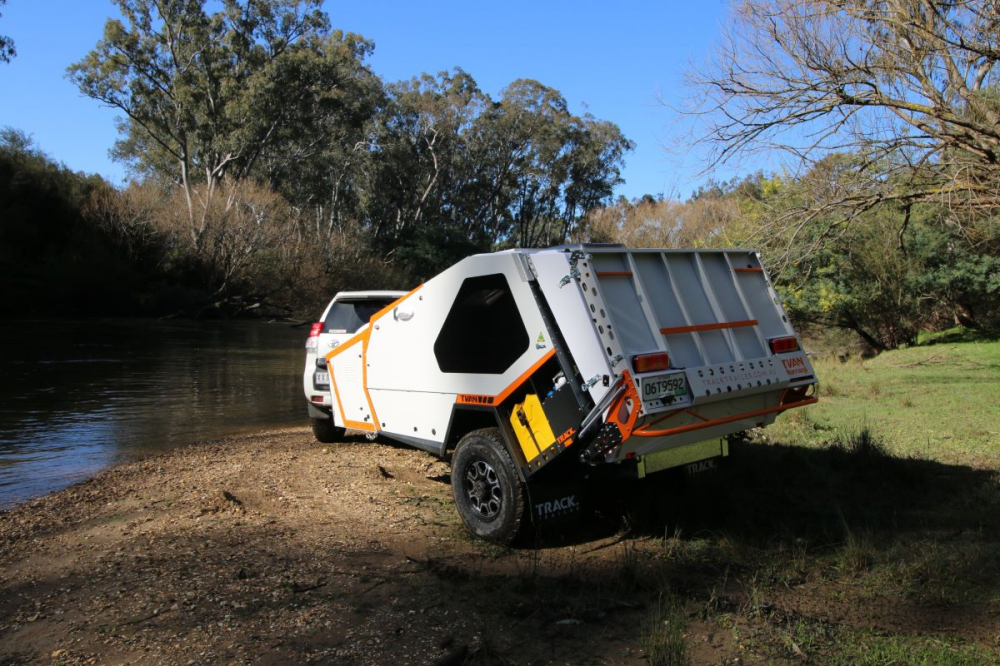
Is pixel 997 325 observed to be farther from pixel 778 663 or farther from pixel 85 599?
pixel 85 599

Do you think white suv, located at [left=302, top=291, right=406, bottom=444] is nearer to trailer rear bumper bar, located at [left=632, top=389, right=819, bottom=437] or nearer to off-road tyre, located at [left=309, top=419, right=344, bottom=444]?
off-road tyre, located at [left=309, top=419, right=344, bottom=444]

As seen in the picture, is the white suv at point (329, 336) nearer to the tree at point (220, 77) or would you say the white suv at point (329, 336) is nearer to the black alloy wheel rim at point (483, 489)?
the black alloy wheel rim at point (483, 489)

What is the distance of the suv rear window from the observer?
978 centimetres

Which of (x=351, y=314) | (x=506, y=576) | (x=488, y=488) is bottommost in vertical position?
(x=506, y=576)

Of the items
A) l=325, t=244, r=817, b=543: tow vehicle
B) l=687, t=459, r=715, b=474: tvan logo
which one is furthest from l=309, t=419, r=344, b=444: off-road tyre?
l=687, t=459, r=715, b=474: tvan logo

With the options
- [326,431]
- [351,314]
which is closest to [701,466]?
[351,314]

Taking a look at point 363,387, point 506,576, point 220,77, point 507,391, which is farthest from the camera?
point 220,77

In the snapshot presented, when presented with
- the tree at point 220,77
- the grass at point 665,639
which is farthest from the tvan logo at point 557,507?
the tree at point 220,77

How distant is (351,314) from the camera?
9.88 metres

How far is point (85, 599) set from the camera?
183 inches

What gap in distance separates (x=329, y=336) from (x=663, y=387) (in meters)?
5.80

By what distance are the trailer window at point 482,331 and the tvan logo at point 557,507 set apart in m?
1.02

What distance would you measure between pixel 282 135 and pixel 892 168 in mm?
47159

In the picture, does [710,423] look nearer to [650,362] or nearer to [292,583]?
[650,362]
